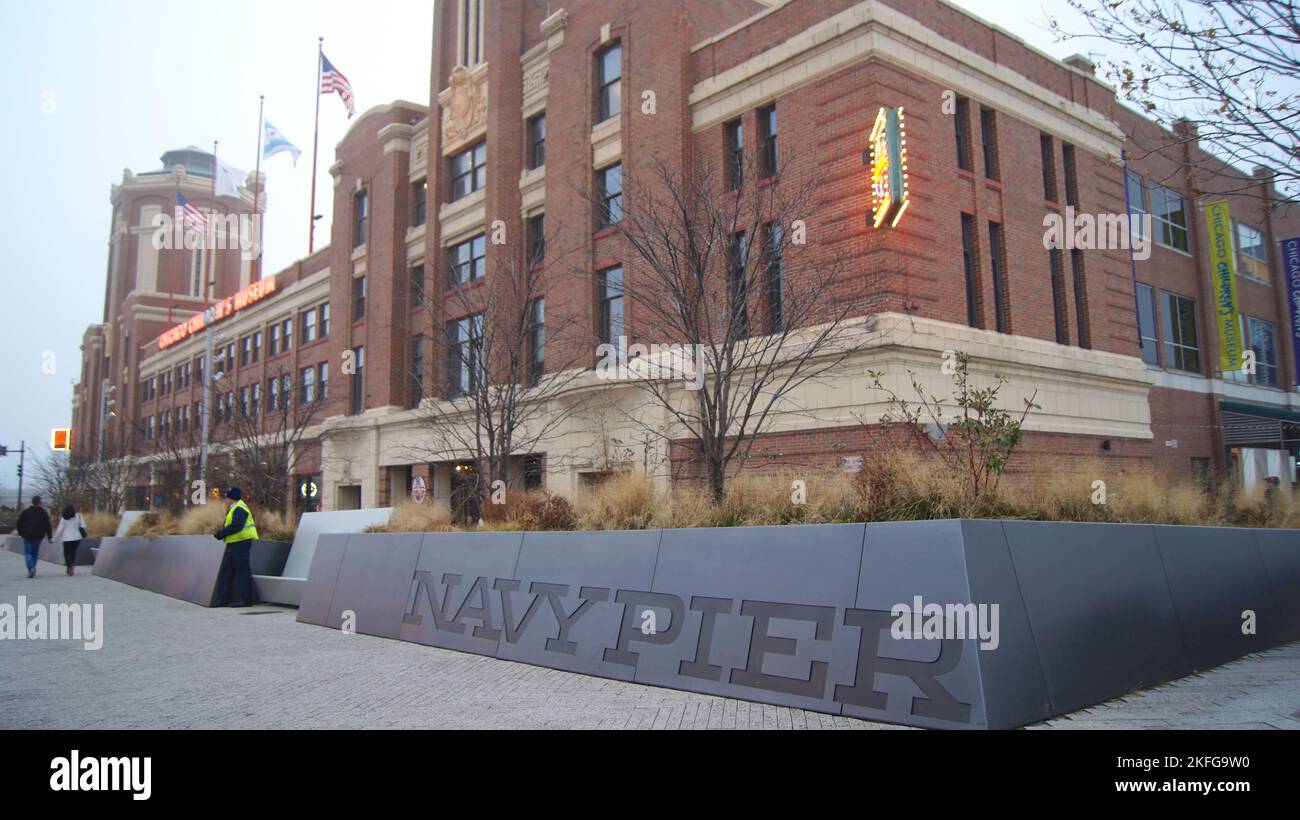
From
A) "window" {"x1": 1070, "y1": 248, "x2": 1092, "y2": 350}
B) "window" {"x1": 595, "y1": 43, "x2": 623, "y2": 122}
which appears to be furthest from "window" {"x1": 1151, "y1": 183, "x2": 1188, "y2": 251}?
"window" {"x1": 595, "y1": 43, "x2": 623, "y2": 122}

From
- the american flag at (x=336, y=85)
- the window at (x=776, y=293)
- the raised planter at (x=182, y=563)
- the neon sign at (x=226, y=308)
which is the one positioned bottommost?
the raised planter at (x=182, y=563)

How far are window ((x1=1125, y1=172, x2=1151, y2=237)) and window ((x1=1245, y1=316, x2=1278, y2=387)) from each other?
8066mm

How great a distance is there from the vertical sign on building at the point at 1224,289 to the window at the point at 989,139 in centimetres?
1323

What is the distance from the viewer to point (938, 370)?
666 inches

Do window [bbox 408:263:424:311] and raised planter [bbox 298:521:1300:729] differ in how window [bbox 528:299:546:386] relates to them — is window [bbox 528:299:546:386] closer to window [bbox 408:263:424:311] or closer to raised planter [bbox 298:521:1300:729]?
window [bbox 408:263:424:311]

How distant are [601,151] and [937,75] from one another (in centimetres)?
→ 911

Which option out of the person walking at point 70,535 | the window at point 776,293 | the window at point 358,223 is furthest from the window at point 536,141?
the person walking at point 70,535

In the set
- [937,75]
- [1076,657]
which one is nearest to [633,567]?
[1076,657]

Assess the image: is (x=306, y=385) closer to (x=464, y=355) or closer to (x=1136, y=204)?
(x=464, y=355)

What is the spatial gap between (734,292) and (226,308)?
44.6 metres

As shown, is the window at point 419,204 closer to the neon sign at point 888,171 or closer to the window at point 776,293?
the window at point 776,293

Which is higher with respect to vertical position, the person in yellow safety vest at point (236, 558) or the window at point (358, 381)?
the window at point (358, 381)

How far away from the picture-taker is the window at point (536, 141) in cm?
2697

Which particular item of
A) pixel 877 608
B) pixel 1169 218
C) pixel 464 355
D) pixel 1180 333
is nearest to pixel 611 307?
pixel 464 355
